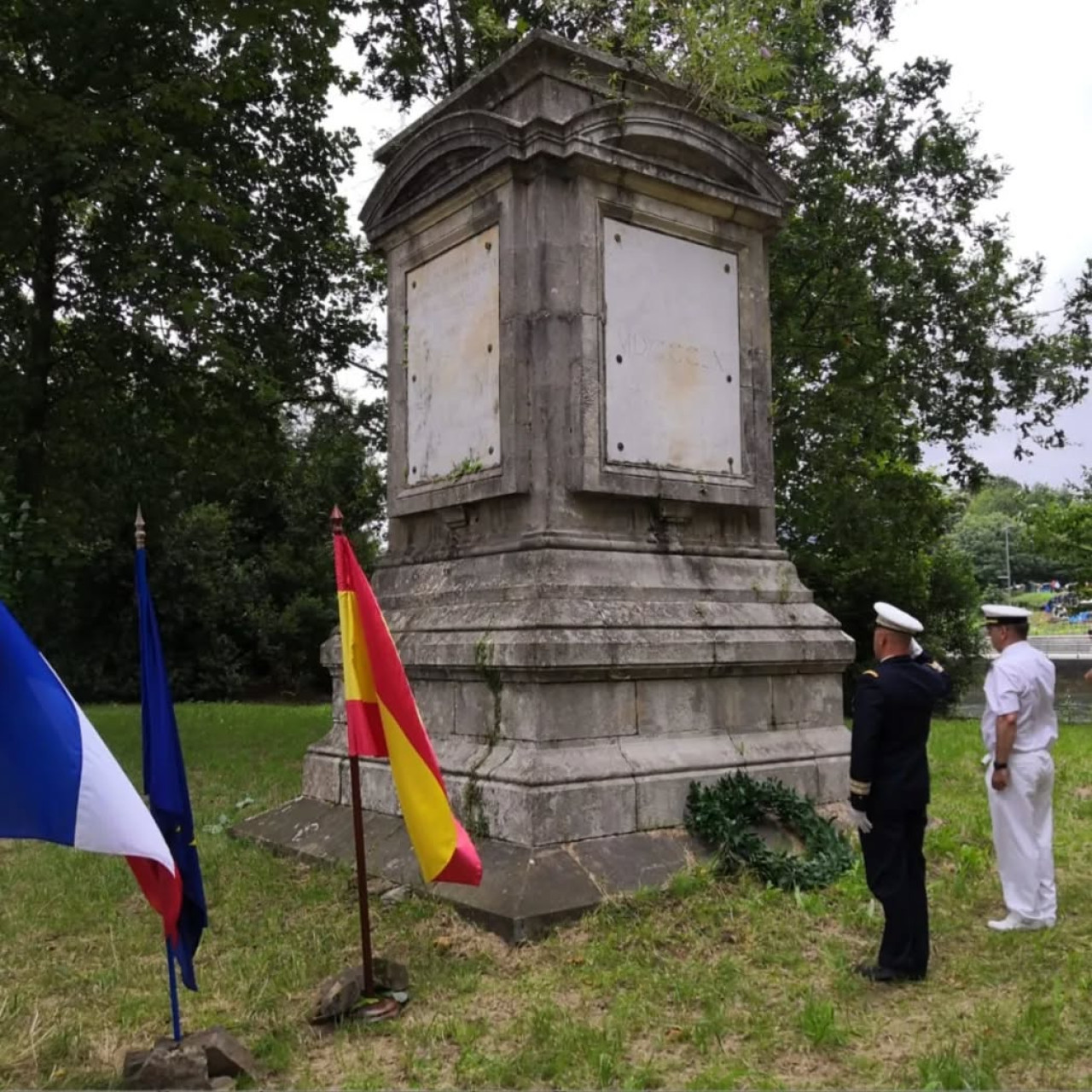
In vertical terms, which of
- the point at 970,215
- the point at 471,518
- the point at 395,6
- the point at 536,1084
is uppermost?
the point at 395,6

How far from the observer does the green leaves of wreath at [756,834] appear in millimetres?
5953

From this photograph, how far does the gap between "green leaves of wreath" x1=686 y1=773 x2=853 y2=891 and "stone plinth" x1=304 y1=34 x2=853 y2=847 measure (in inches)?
6.5

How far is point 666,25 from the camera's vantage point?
7.50 m

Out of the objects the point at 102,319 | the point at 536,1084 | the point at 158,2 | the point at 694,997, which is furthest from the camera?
the point at 102,319

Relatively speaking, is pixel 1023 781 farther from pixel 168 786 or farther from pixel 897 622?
pixel 168 786

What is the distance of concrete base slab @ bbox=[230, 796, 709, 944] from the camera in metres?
5.31

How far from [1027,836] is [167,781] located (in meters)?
3.95

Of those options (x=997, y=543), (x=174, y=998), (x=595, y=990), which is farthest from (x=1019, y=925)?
(x=997, y=543)

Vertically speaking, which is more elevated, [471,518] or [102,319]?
[102,319]

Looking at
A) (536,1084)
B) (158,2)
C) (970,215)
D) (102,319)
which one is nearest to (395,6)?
(158,2)

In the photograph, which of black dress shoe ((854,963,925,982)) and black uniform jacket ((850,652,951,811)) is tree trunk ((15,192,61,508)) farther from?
black dress shoe ((854,963,925,982))

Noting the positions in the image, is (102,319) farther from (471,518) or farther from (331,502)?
(331,502)

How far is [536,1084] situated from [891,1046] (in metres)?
1.28

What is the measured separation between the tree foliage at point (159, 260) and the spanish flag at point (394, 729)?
6791 mm
